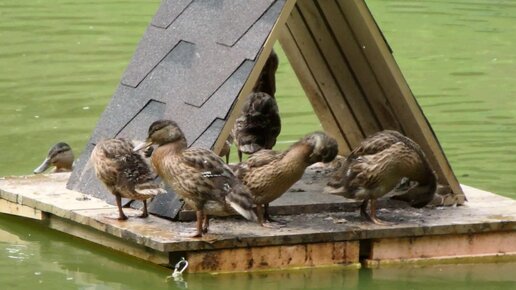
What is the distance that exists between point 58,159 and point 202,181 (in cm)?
353

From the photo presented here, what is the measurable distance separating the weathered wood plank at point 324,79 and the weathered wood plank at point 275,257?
183cm

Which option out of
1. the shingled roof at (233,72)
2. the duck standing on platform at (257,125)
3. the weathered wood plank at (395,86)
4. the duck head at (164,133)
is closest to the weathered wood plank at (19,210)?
the shingled roof at (233,72)

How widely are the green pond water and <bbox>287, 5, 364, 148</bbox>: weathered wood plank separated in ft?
4.87

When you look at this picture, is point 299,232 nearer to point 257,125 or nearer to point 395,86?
point 395,86

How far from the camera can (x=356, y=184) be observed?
1055 centimetres

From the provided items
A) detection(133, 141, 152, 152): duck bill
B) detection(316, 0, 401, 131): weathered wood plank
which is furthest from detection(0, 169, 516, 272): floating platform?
detection(316, 0, 401, 131): weathered wood plank

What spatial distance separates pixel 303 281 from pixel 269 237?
0.36 m

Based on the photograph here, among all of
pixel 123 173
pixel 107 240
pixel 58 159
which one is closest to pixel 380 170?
pixel 123 173

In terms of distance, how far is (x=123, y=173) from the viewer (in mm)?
10320

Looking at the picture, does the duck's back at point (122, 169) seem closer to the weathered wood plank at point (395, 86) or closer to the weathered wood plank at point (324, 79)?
the weathered wood plank at point (395, 86)

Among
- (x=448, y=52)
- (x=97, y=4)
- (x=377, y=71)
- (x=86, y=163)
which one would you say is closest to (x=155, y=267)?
(x=86, y=163)

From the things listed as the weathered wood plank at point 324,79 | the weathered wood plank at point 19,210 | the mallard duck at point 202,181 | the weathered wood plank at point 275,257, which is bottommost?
the weathered wood plank at point 275,257

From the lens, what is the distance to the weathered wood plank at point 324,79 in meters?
11.9

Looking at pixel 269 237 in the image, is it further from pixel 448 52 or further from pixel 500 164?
pixel 448 52
